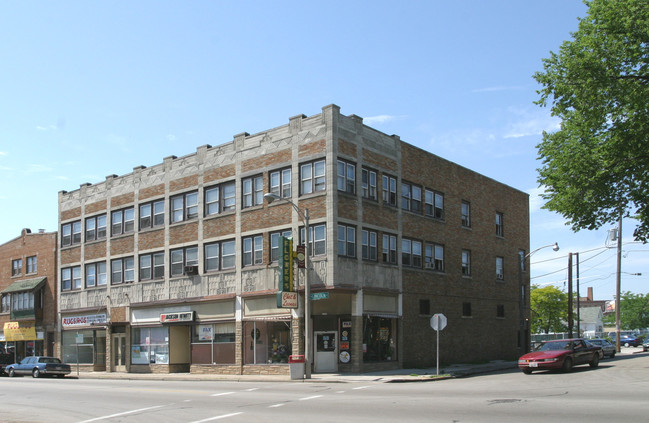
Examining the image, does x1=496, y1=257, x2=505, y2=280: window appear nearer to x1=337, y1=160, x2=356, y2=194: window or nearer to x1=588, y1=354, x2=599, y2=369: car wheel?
x1=588, y1=354, x2=599, y2=369: car wheel

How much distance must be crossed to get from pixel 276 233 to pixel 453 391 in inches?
602

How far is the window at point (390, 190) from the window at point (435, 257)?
4.17 metres

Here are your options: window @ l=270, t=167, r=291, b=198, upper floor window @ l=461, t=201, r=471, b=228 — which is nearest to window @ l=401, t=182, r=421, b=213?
upper floor window @ l=461, t=201, r=471, b=228

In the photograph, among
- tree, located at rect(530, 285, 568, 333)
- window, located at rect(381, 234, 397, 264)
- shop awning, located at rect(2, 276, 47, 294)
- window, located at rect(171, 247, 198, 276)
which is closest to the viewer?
window, located at rect(381, 234, 397, 264)

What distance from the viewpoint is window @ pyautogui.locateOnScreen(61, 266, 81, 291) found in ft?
152

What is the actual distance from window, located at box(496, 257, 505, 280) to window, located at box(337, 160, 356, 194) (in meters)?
16.9

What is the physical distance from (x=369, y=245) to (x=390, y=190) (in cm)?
352

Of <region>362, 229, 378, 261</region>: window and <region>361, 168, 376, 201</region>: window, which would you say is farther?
<region>361, 168, 376, 201</region>: window

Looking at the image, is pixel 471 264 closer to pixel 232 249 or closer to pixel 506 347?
pixel 506 347

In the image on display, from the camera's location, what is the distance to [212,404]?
18.5 meters

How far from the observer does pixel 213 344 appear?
3622cm

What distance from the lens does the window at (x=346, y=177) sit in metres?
31.6

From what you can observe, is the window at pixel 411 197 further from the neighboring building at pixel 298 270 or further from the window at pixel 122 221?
the window at pixel 122 221

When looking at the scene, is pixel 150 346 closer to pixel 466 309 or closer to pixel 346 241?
pixel 346 241
